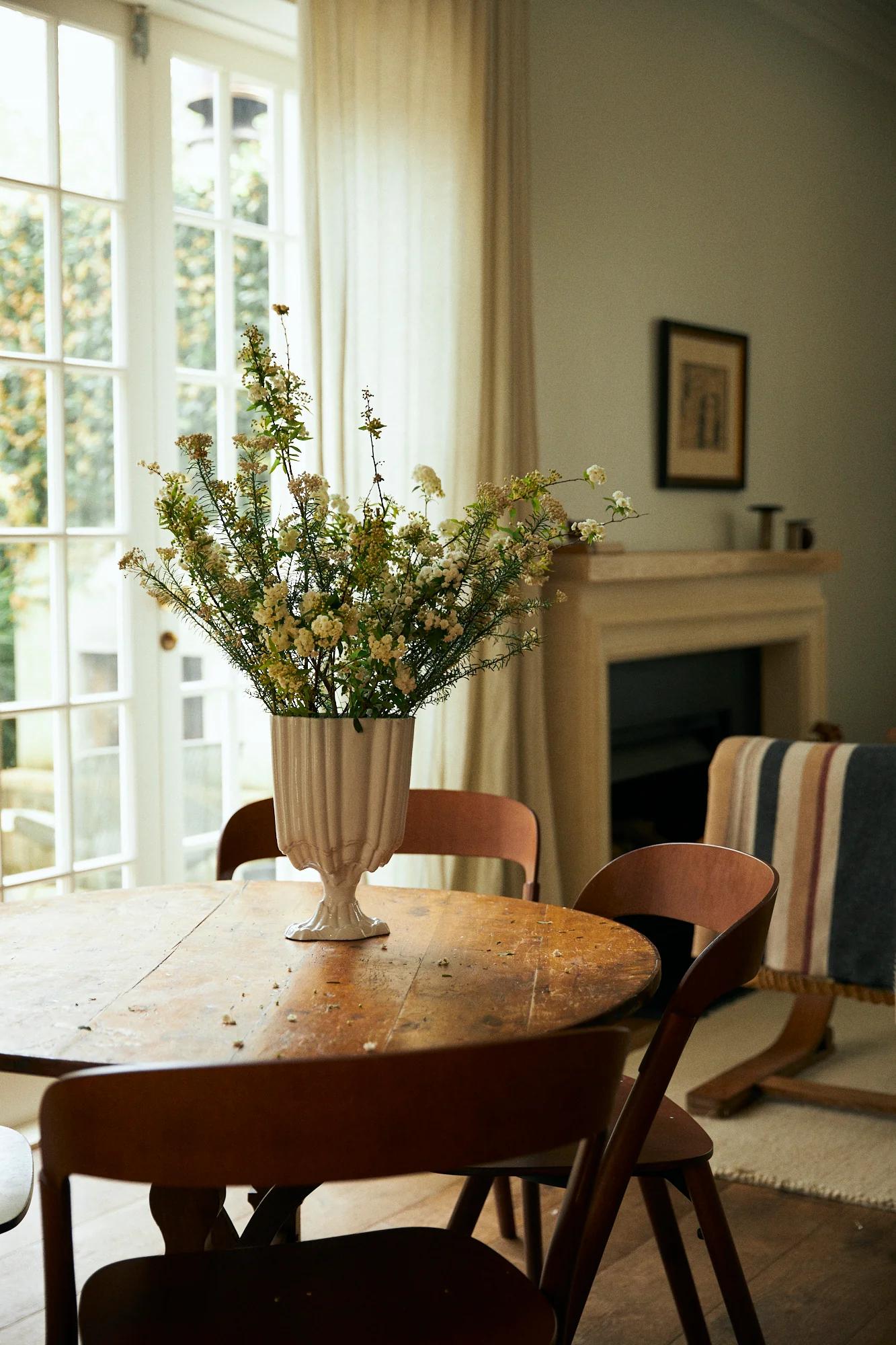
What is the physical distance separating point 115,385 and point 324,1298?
238 cm

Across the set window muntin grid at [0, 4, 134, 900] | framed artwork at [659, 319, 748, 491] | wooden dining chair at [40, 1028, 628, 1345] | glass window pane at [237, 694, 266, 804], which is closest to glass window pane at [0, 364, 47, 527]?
window muntin grid at [0, 4, 134, 900]

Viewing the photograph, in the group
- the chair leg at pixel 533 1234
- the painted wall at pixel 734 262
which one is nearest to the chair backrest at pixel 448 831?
the chair leg at pixel 533 1234

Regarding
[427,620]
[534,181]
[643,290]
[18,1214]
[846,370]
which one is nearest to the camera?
[18,1214]

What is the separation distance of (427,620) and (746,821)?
163 centimetres

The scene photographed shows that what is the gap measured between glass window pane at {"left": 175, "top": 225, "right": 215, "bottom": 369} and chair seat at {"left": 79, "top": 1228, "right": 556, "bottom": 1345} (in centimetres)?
243

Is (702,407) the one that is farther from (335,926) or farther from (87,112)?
(335,926)

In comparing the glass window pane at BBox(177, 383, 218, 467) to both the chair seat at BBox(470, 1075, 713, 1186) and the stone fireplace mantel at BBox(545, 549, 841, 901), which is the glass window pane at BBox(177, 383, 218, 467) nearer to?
the stone fireplace mantel at BBox(545, 549, 841, 901)

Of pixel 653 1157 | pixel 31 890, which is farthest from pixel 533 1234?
pixel 31 890

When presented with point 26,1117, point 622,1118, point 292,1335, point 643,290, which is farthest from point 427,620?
point 643,290

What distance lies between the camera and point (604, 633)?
3908 mm

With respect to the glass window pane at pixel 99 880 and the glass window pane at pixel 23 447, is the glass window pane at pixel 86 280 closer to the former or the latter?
the glass window pane at pixel 23 447

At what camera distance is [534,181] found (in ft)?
13.1

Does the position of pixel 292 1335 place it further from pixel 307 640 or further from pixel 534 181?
pixel 534 181

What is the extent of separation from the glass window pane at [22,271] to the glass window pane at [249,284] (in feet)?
1.82
